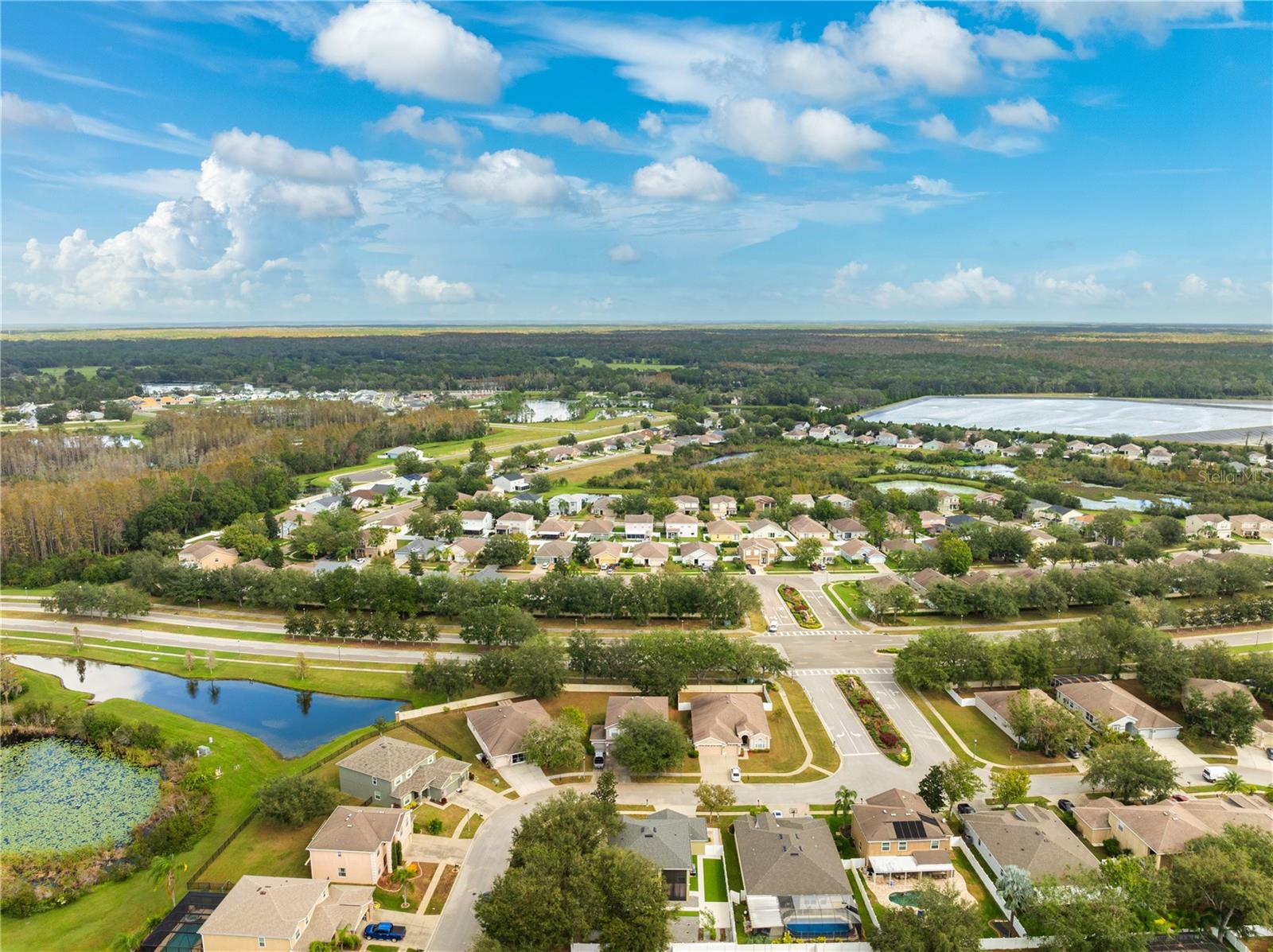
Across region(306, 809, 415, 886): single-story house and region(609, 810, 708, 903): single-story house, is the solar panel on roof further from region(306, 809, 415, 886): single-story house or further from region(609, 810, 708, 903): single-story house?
region(306, 809, 415, 886): single-story house

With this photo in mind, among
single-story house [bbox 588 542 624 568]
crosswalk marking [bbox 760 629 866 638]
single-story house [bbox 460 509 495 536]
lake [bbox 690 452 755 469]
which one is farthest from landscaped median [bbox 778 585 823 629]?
lake [bbox 690 452 755 469]

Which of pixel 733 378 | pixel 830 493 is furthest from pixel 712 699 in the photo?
pixel 733 378

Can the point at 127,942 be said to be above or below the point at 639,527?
below

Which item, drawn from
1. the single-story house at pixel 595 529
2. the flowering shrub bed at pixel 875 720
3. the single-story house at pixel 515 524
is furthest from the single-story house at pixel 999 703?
the single-story house at pixel 515 524

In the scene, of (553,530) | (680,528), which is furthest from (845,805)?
(553,530)

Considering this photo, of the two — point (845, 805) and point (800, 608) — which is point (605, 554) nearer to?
point (800, 608)

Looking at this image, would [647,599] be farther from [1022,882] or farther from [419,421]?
[419,421]
